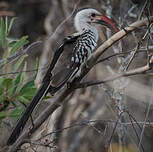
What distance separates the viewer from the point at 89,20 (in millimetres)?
3549

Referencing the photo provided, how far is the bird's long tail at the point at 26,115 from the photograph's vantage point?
2693mm

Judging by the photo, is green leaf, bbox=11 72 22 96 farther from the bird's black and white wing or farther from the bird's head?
the bird's head

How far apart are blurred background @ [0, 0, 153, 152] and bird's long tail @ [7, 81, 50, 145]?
12cm

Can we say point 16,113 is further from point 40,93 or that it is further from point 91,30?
point 91,30

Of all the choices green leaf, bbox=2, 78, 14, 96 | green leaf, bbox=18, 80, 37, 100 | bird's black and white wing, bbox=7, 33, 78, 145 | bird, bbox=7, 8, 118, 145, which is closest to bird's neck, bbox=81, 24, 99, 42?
bird, bbox=7, 8, 118, 145

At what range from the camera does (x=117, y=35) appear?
2498mm

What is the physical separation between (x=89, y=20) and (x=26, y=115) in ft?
3.86

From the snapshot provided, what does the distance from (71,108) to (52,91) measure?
279 centimetres

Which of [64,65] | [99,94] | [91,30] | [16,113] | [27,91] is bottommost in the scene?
[99,94]

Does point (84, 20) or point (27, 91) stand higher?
point (84, 20)

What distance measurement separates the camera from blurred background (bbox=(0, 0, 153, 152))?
3035 mm

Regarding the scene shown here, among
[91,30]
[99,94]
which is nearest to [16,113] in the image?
[91,30]

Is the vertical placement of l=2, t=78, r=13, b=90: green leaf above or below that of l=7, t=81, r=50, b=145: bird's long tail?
above

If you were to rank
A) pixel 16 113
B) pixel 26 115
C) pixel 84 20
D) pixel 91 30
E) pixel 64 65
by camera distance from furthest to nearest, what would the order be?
1. pixel 84 20
2. pixel 91 30
3. pixel 16 113
4. pixel 64 65
5. pixel 26 115
